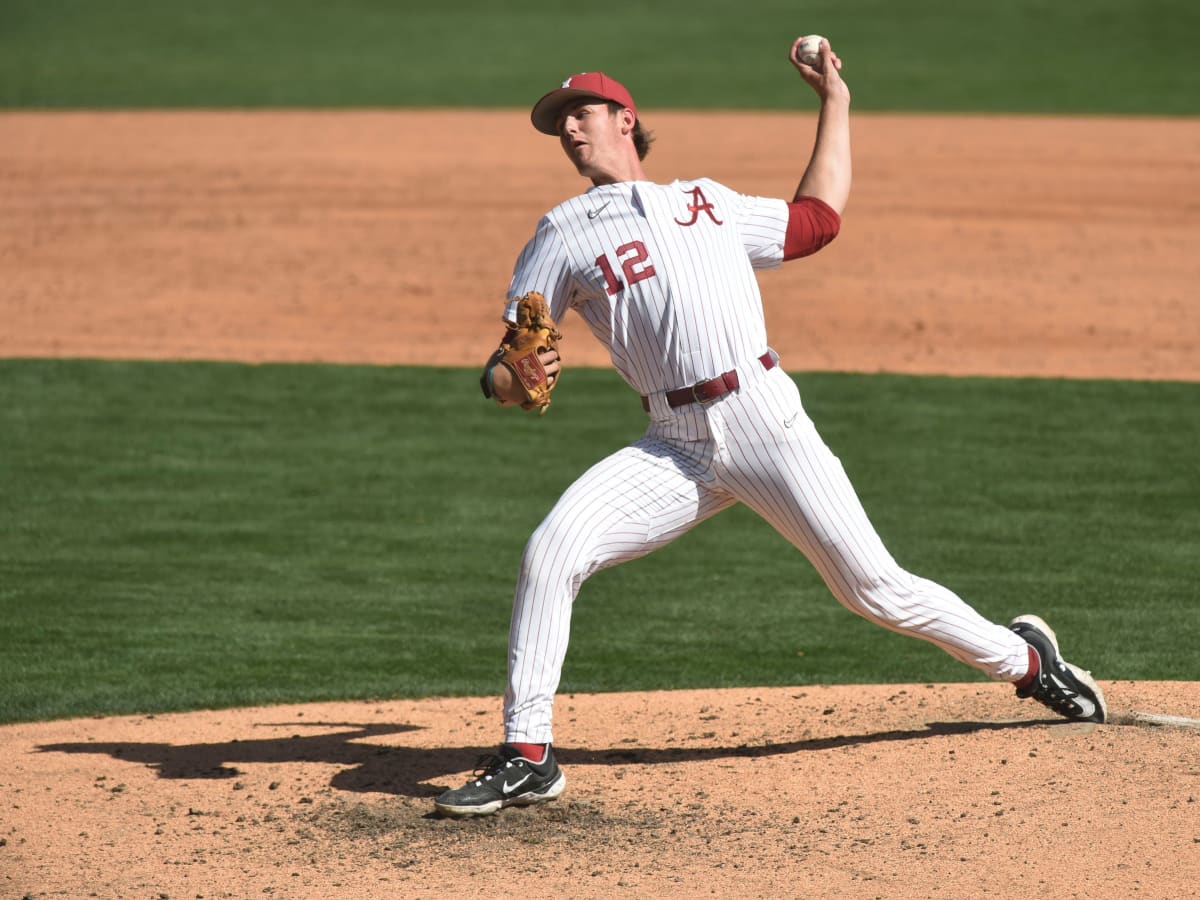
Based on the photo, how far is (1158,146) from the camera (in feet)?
62.0

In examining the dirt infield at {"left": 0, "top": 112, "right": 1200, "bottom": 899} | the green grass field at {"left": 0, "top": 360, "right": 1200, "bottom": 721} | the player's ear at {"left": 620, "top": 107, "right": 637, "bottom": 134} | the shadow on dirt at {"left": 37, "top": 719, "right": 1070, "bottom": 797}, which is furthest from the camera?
the green grass field at {"left": 0, "top": 360, "right": 1200, "bottom": 721}

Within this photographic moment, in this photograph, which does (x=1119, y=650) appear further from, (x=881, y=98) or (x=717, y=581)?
(x=881, y=98)

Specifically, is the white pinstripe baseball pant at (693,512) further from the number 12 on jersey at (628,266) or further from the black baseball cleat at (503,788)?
the number 12 on jersey at (628,266)

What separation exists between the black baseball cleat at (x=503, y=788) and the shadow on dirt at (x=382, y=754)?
0.31m

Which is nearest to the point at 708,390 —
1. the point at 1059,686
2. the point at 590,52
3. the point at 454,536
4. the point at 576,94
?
the point at 576,94

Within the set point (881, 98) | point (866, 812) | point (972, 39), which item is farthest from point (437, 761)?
point (972, 39)

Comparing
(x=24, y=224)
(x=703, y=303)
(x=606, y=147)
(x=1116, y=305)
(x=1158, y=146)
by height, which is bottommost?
(x=703, y=303)

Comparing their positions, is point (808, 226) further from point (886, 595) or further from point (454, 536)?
point (454, 536)

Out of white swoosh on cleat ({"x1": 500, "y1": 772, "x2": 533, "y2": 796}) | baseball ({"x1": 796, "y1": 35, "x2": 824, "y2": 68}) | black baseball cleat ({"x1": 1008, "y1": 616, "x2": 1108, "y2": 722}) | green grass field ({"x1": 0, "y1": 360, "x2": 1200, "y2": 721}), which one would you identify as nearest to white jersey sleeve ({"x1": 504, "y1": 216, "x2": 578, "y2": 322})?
baseball ({"x1": 796, "y1": 35, "x2": 824, "y2": 68})

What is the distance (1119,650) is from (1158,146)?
1410 centimetres

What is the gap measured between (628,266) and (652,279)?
7 centimetres

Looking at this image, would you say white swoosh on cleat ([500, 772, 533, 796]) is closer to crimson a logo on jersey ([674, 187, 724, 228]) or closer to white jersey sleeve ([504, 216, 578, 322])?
white jersey sleeve ([504, 216, 578, 322])

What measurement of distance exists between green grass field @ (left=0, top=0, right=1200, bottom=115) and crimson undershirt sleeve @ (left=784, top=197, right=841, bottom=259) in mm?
17889

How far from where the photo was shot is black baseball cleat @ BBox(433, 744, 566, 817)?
4352 mm
